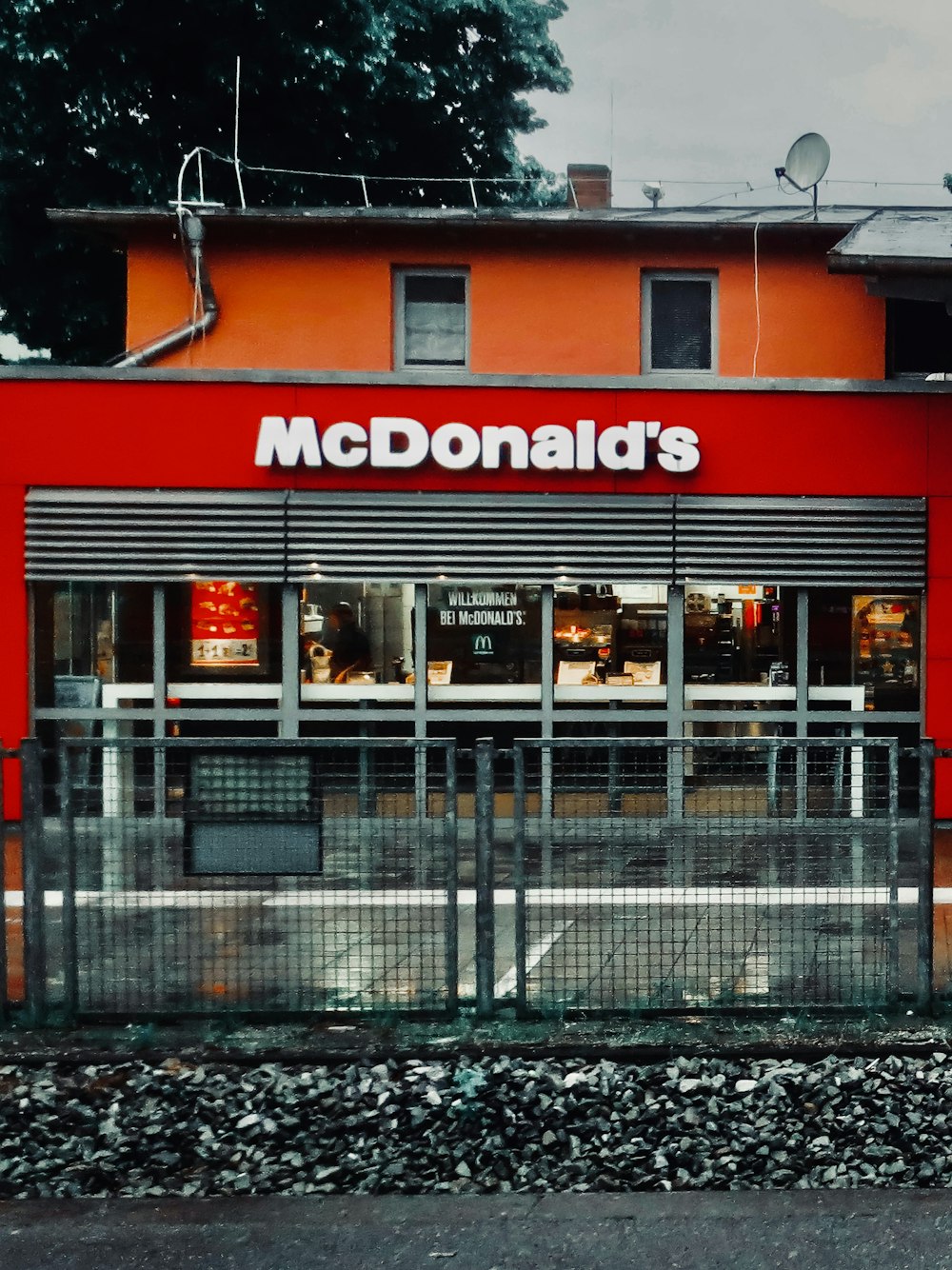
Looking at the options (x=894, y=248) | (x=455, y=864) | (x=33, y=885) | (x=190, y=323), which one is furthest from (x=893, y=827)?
(x=190, y=323)

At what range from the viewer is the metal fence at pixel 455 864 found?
600cm

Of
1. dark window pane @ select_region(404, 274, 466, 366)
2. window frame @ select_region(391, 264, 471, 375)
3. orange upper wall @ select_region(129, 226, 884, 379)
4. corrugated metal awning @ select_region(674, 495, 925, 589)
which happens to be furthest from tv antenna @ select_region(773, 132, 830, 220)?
corrugated metal awning @ select_region(674, 495, 925, 589)

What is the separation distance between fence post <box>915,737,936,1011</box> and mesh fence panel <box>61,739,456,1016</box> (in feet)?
7.12

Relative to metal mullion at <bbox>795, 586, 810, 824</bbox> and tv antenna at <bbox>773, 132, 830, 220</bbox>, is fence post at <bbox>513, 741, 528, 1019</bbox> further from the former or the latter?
tv antenna at <bbox>773, 132, 830, 220</bbox>

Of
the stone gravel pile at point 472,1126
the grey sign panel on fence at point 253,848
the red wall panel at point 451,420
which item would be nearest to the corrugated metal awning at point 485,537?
the red wall panel at point 451,420

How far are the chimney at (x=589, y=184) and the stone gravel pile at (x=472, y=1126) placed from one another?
1390 cm

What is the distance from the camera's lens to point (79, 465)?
1271cm

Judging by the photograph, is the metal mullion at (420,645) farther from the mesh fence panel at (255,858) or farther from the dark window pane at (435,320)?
Answer: the mesh fence panel at (255,858)

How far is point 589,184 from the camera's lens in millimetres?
17516

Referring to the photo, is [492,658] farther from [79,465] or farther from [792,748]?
[792,748]

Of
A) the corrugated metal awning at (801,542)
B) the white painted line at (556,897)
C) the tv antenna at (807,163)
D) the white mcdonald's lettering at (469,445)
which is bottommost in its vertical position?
the white painted line at (556,897)

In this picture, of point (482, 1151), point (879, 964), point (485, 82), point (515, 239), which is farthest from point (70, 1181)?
point (485, 82)

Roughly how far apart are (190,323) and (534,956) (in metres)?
9.05

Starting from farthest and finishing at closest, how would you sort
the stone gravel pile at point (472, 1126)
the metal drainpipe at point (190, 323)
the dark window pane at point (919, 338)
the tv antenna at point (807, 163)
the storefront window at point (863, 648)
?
the tv antenna at point (807, 163), the dark window pane at point (919, 338), the metal drainpipe at point (190, 323), the storefront window at point (863, 648), the stone gravel pile at point (472, 1126)
